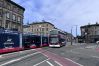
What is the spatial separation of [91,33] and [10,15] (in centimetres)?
8511

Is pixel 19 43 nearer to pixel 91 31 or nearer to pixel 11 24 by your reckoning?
pixel 11 24

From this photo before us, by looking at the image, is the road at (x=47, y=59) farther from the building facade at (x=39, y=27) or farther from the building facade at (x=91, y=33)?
the building facade at (x=91, y=33)

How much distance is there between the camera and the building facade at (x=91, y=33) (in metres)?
153

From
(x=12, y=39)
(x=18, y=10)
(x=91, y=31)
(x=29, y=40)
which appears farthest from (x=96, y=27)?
(x=12, y=39)

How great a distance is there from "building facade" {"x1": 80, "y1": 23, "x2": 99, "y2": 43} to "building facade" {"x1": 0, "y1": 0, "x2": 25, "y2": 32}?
236ft

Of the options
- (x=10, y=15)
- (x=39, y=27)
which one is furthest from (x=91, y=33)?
(x=10, y=15)

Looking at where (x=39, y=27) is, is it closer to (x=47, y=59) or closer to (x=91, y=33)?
(x=91, y=33)

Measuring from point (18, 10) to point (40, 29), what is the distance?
60847 millimetres

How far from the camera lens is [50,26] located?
15488 centimetres

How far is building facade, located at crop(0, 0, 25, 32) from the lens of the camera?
7275 cm

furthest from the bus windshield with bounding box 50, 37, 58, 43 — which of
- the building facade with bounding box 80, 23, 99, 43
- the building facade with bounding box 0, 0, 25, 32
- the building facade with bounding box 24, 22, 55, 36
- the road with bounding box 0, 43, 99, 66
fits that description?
the building facade with bounding box 80, 23, 99, 43

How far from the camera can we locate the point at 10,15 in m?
79.2

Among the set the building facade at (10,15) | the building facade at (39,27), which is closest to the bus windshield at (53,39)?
the building facade at (10,15)

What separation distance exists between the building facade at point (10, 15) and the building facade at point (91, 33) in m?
71.9
